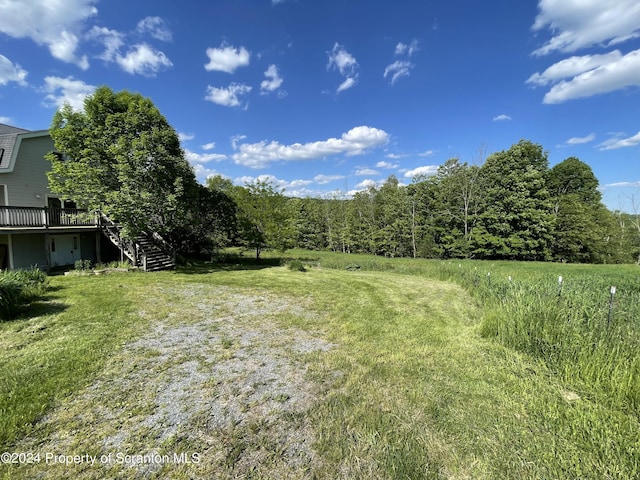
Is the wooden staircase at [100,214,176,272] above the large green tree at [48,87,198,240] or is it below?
below

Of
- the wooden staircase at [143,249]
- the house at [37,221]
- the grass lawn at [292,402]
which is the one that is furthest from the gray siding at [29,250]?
the grass lawn at [292,402]

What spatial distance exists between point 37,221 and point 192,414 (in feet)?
44.2

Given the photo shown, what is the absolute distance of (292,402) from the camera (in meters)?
3.50

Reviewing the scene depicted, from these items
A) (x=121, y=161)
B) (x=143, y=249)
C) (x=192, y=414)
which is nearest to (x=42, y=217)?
(x=143, y=249)

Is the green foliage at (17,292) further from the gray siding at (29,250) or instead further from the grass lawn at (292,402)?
the gray siding at (29,250)

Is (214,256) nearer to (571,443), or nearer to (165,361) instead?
(165,361)

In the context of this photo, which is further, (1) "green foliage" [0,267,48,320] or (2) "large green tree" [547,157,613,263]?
(2) "large green tree" [547,157,613,263]

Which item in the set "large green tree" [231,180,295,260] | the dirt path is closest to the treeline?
"large green tree" [231,180,295,260]

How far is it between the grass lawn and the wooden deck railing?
741cm

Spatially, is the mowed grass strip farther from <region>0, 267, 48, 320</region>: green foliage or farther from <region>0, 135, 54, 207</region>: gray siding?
<region>0, 135, 54, 207</region>: gray siding

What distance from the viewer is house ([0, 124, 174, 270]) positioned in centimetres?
1155

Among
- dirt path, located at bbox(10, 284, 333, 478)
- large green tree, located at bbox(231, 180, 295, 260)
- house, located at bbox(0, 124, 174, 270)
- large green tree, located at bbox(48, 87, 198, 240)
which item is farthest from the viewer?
large green tree, located at bbox(231, 180, 295, 260)

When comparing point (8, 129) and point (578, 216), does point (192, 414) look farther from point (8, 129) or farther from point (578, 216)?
point (578, 216)

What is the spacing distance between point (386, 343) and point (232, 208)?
43.2 feet
